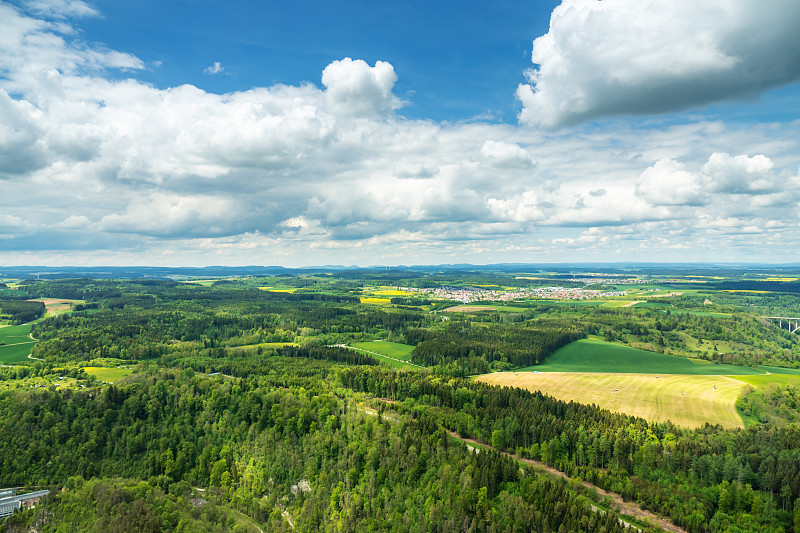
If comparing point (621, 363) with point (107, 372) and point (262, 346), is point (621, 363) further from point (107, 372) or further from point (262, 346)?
point (107, 372)

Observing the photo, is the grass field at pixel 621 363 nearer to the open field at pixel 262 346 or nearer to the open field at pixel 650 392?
the open field at pixel 650 392

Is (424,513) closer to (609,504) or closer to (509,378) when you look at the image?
Result: (609,504)

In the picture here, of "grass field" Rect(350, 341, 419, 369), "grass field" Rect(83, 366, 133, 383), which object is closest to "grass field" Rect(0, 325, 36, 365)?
"grass field" Rect(83, 366, 133, 383)

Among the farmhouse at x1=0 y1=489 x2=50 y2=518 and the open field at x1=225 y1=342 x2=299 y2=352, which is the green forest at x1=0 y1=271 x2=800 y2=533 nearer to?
the farmhouse at x1=0 y1=489 x2=50 y2=518

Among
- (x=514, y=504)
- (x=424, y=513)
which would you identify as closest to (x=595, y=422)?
(x=514, y=504)

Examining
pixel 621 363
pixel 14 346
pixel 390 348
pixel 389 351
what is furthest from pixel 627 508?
pixel 14 346

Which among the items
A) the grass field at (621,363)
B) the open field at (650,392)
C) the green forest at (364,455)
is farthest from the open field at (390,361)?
the grass field at (621,363)
